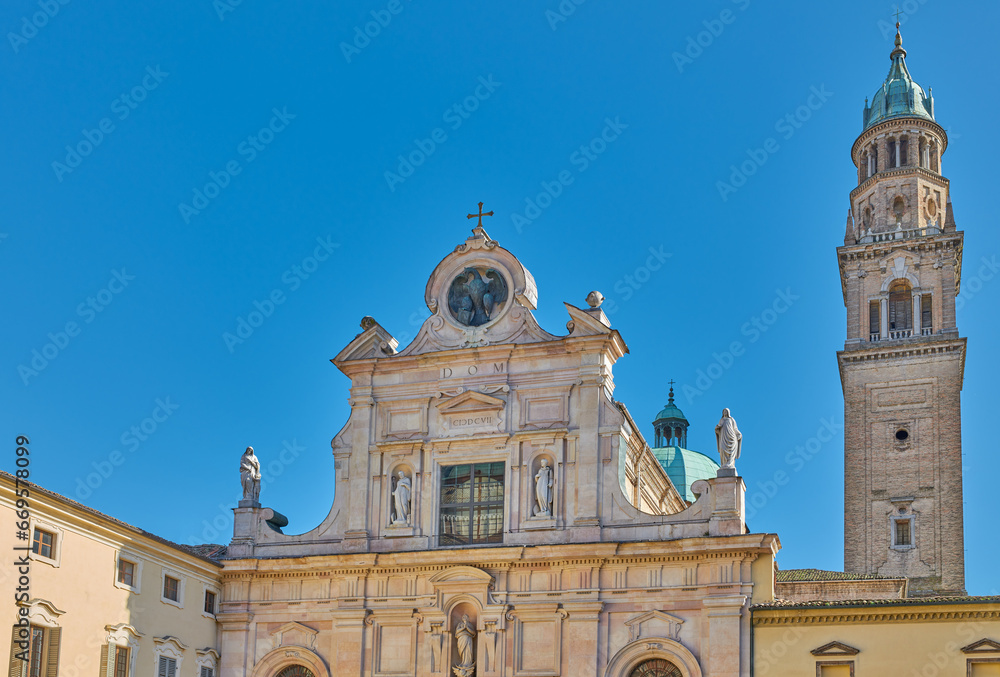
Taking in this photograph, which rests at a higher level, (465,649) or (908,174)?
(908,174)

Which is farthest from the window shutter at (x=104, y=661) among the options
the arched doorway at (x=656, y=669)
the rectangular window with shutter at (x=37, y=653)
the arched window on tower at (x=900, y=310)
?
the arched window on tower at (x=900, y=310)

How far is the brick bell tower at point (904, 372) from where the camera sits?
→ 52.1 m

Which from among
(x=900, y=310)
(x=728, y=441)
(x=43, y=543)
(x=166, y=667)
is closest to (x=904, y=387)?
(x=900, y=310)

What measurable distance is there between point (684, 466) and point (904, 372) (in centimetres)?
1014

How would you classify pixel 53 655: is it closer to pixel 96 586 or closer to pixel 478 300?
pixel 96 586

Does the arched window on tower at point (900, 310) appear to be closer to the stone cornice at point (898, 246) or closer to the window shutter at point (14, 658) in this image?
the stone cornice at point (898, 246)

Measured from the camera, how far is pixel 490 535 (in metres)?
32.1

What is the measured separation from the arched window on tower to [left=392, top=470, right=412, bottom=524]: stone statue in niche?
98.3ft

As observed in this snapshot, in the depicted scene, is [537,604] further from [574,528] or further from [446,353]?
[446,353]

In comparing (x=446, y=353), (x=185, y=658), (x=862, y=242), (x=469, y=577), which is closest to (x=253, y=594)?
(x=185, y=658)

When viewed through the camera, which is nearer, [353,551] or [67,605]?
[67,605]

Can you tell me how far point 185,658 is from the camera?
1234 inches

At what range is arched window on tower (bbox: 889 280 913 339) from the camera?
55312mm

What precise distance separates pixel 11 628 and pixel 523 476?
40.9ft
